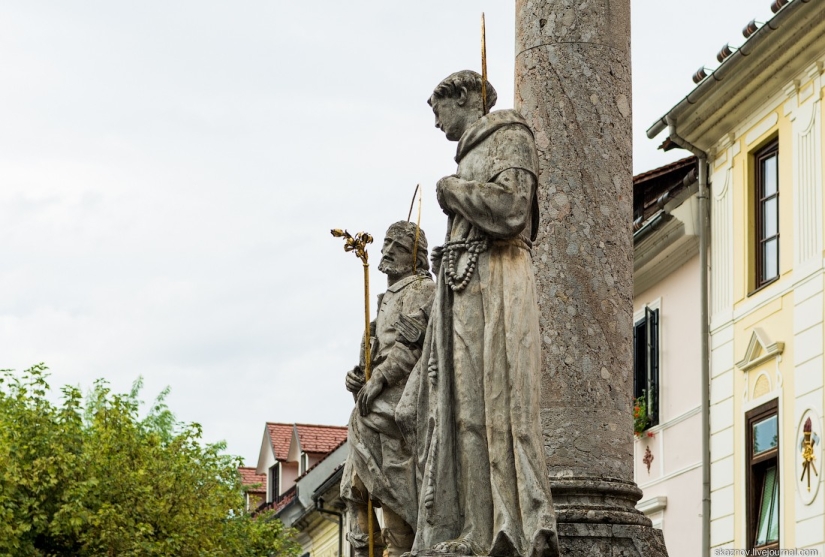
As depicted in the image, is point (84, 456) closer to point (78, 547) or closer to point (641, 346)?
point (78, 547)

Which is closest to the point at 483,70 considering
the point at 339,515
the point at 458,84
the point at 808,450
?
the point at 458,84

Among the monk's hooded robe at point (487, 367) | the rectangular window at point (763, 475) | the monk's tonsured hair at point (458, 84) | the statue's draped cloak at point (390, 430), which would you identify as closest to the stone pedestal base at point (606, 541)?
the statue's draped cloak at point (390, 430)

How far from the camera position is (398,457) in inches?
374

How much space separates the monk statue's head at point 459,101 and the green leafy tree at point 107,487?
21.1m

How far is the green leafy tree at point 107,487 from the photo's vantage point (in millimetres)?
29750

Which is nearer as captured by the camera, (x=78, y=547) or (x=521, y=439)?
(x=521, y=439)

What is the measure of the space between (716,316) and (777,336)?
212cm

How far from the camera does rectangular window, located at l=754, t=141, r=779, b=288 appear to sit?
74.2ft

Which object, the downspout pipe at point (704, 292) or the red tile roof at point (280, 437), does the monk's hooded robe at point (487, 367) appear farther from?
the red tile roof at point (280, 437)

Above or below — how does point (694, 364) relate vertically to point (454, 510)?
above

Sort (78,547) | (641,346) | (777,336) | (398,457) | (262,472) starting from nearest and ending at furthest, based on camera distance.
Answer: (398,457) → (777,336) → (641,346) → (78,547) → (262,472)

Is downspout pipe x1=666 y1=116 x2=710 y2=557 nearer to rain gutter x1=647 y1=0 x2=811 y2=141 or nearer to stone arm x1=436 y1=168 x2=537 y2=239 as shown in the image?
rain gutter x1=647 y1=0 x2=811 y2=141

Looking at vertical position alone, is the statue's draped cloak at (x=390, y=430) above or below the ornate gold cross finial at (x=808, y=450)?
below

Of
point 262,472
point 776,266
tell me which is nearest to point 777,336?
point 776,266
